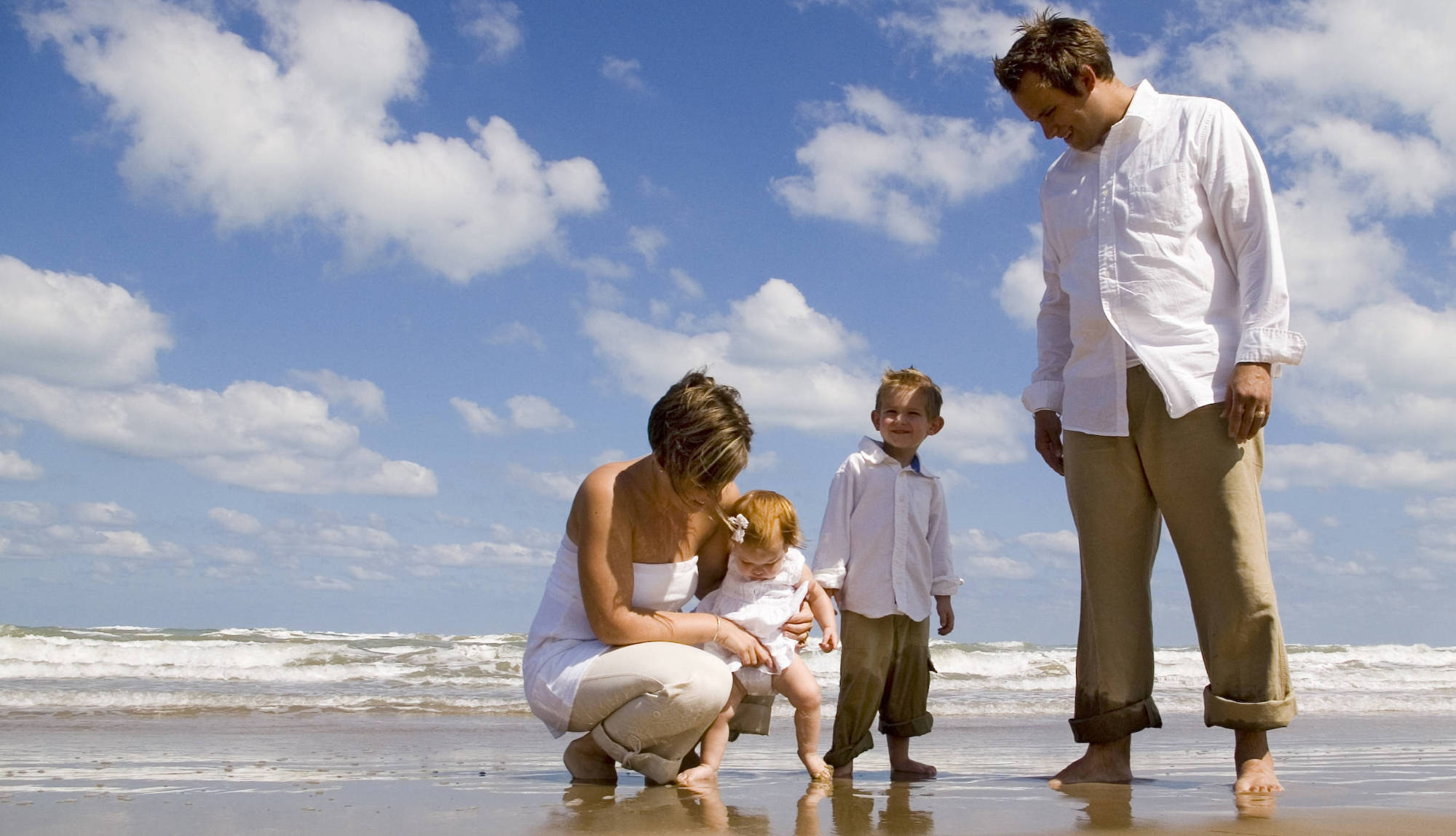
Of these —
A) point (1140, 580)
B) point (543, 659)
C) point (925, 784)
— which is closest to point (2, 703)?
point (543, 659)

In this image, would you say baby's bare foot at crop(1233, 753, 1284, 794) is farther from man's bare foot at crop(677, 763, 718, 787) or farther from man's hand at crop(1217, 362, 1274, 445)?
man's bare foot at crop(677, 763, 718, 787)

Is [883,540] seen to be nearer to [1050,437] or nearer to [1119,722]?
[1050,437]

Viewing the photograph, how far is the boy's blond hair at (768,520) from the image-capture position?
11.2 feet

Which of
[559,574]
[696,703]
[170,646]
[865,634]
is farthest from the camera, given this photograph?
[170,646]

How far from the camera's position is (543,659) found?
3393mm

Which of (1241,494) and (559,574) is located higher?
(1241,494)

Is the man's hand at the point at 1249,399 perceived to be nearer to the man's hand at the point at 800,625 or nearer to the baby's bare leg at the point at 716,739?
the man's hand at the point at 800,625

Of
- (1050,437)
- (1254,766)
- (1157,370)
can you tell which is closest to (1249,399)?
(1157,370)

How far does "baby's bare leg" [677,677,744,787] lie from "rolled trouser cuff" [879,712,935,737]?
84 cm

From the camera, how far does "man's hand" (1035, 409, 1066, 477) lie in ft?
11.9

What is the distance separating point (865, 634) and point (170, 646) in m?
13.2

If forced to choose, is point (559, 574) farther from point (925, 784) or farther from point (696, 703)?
point (925, 784)

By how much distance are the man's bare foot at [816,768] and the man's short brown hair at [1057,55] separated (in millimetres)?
2268

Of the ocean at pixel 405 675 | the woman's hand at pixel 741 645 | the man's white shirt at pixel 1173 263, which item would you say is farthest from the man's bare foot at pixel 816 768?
the ocean at pixel 405 675
